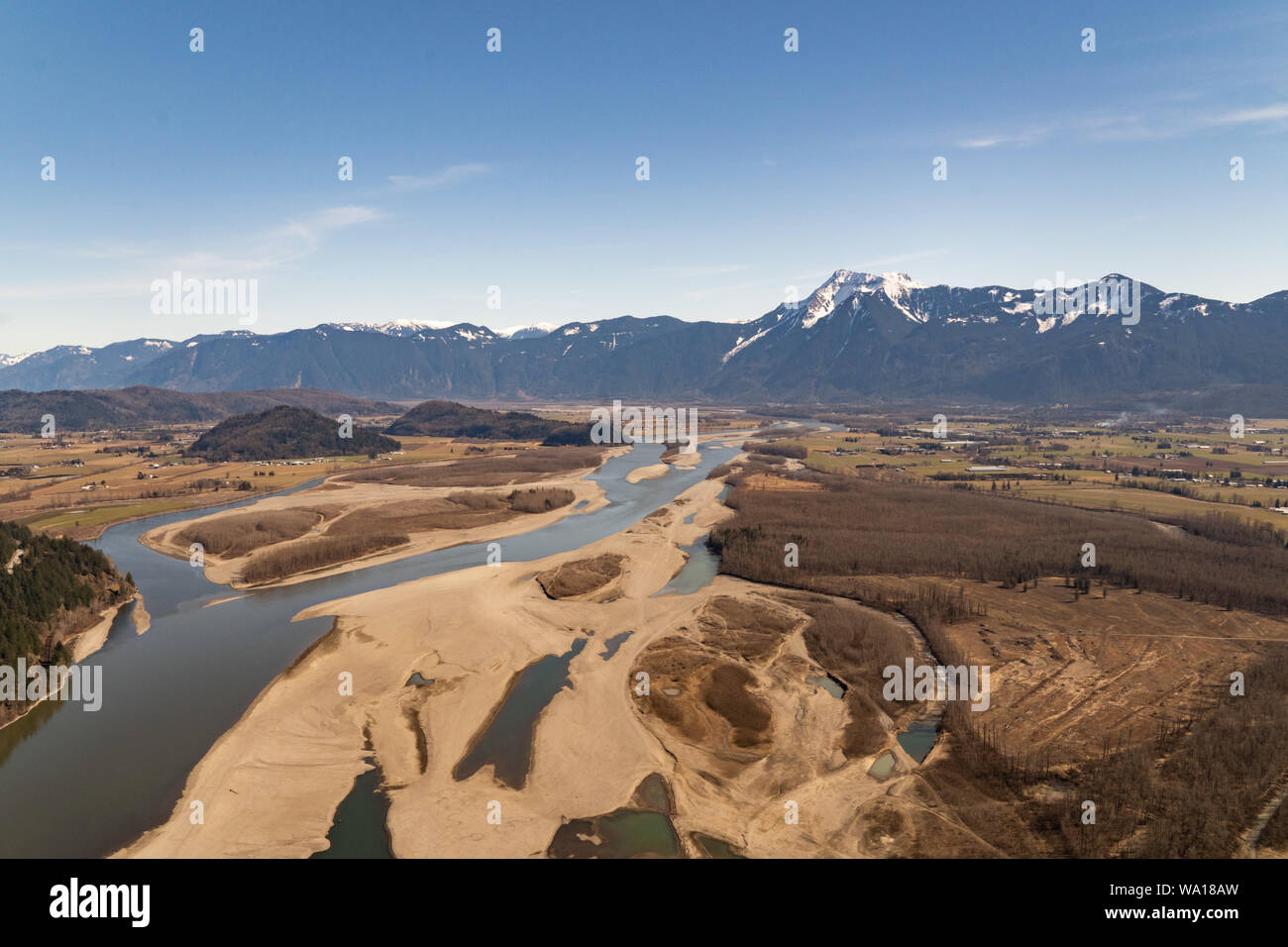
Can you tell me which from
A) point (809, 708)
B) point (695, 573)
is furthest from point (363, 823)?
point (695, 573)

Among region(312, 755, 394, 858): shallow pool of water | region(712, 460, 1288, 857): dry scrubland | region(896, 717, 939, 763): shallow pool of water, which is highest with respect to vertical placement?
region(712, 460, 1288, 857): dry scrubland

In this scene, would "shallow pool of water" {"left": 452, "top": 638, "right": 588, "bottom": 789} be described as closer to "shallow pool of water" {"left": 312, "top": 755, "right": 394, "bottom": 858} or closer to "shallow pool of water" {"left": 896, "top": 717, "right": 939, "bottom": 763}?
"shallow pool of water" {"left": 312, "top": 755, "right": 394, "bottom": 858}

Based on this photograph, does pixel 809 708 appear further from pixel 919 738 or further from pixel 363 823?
pixel 363 823

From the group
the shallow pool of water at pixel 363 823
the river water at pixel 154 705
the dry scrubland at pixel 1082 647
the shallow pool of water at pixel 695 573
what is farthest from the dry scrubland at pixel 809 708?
the river water at pixel 154 705

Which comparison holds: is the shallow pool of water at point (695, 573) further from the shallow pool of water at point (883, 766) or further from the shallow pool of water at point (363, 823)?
the shallow pool of water at point (363, 823)

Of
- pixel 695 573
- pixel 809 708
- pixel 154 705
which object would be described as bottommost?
pixel 154 705

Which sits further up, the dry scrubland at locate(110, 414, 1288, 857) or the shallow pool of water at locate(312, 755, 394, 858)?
the dry scrubland at locate(110, 414, 1288, 857)

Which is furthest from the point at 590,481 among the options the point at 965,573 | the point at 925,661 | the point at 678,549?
the point at 925,661

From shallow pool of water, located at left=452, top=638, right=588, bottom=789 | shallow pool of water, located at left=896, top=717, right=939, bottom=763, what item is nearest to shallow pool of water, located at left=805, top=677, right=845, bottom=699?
shallow pool of water, located at left=896, top=717, right=939, bottom=763
